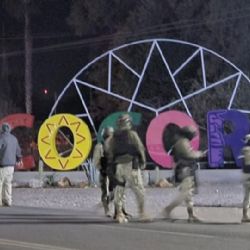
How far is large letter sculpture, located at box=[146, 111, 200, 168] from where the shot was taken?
24609 mm

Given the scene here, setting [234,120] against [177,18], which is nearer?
[234,120]

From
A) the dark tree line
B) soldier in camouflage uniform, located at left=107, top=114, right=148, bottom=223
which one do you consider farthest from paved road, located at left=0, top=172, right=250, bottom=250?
the dark tree line

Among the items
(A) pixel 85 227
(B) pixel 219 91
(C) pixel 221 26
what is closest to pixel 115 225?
(A) pixel 85 227

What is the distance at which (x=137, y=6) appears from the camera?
3606 centimetres

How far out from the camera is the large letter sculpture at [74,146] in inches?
974

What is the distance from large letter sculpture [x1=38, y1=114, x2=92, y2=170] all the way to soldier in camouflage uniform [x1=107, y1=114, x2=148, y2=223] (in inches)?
449

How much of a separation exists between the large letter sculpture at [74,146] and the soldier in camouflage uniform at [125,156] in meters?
11.4

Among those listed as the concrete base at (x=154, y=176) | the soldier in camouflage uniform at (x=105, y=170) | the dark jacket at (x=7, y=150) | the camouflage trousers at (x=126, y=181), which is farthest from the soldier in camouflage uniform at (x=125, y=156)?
the concrete base at (x=154, y=176)

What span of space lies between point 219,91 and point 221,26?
3.72 m

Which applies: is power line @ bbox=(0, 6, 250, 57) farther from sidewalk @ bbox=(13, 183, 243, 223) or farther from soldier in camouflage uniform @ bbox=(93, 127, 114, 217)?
soldier in camouflage uniform @ bbox=(93, 127, 114, 217)

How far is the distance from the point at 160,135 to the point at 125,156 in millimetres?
11804

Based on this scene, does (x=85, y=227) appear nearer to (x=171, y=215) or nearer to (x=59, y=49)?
(x=171, y=215)

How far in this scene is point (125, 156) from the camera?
43.0 feet

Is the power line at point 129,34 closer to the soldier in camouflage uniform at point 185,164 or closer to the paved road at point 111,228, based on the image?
the paved road at point 111,228
